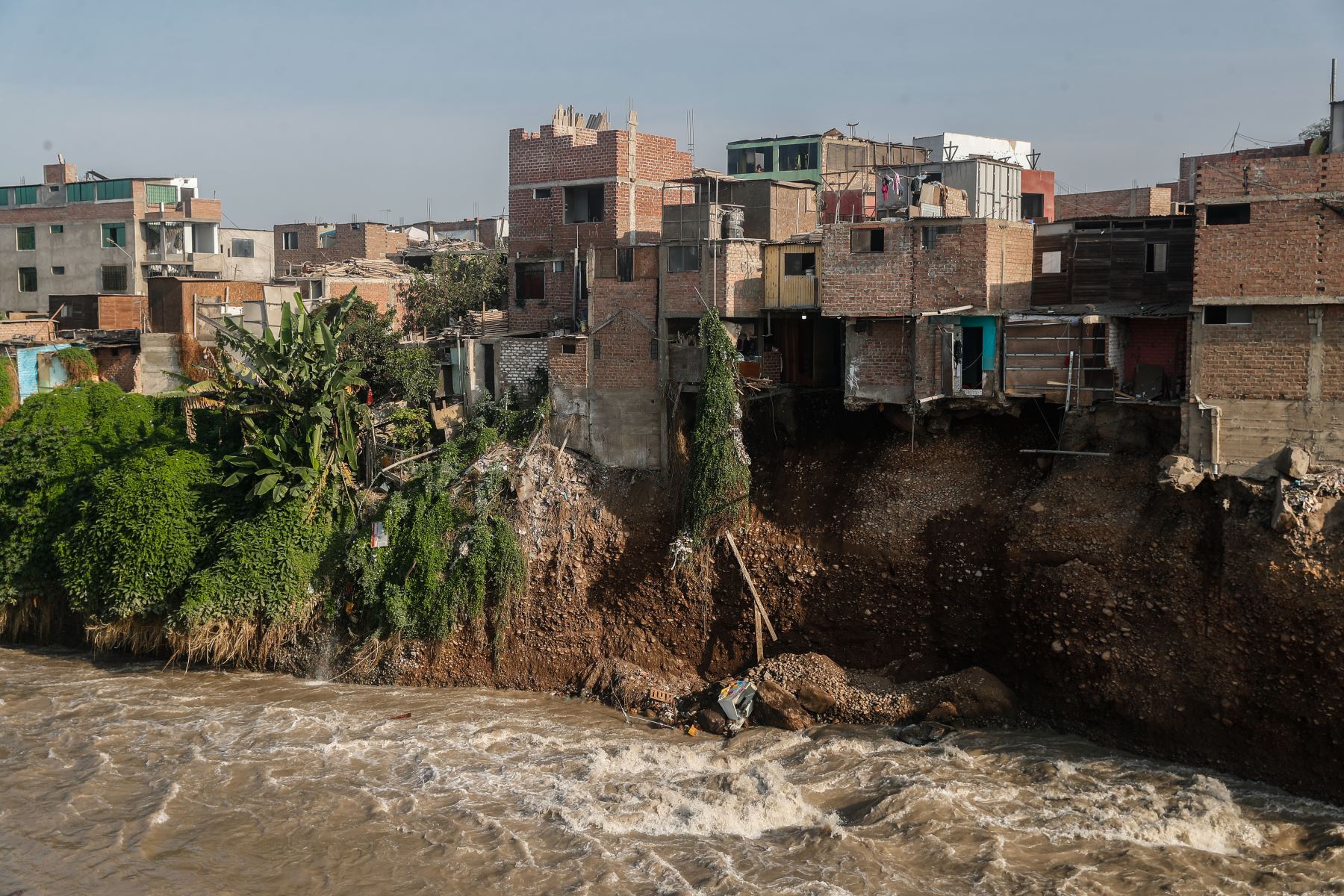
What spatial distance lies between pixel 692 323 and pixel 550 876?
11.5 m

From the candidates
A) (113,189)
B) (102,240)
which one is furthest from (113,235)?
(113,189)

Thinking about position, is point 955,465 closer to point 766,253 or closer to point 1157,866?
point 766,253

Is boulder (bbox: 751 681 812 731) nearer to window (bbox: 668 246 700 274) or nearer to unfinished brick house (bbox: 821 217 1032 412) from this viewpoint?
unfinished brick house (bbox: 821 217 1032 412)

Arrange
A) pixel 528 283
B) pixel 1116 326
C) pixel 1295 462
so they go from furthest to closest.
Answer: pixel 528 283, pixel 1116 326, pixel 1295 462

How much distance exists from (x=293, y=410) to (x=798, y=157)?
20403 mm

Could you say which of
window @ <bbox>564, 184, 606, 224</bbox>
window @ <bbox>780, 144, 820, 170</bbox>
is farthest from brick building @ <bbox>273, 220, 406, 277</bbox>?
window @ <bbox>564, 184, 606, 224</bbox>

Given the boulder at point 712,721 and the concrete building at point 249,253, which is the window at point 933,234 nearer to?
the boulder at point 712,721

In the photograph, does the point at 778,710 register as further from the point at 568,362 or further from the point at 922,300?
the point at 568,362

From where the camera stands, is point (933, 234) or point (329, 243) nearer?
point (933, 234)

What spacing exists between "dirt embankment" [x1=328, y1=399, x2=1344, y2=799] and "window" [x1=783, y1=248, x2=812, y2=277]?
255 cm

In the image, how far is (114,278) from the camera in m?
40.4

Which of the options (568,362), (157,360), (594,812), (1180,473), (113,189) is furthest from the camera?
(113,189)

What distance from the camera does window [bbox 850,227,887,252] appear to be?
21594 mm

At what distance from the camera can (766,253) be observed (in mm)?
23344
